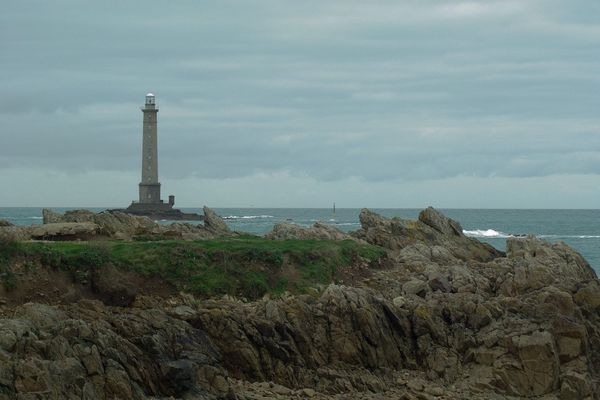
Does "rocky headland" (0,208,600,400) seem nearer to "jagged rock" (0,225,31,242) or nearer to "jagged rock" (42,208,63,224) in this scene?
"jagged rock" (0,225,31,242)

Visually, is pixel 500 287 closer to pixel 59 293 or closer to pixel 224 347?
pixel 224 347

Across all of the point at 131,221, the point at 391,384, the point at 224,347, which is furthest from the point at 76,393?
the point at 131,221

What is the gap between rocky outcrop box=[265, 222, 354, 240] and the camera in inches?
1681

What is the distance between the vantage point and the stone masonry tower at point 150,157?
312 ft

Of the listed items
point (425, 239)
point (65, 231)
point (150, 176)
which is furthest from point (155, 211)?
point (65, 231)

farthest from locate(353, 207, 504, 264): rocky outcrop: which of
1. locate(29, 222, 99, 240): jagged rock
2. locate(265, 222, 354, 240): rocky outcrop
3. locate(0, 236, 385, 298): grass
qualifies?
locate(29, 222, 99, 240): jagged rock

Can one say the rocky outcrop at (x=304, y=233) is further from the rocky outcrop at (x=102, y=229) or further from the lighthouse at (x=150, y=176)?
the lighthouse at (x=150, y=176)

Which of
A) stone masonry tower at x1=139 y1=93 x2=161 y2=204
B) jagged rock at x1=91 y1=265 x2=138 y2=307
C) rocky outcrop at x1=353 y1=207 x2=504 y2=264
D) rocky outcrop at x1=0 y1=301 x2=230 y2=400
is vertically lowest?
rocky outcrop at x1=0 y1=301 x2=230 y2=400

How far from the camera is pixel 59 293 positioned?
29.1m

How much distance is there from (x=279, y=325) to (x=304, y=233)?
48.8ft

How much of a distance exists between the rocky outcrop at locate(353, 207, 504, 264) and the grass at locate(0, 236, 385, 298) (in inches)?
185

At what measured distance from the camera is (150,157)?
315 feet

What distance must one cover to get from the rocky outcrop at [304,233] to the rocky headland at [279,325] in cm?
528

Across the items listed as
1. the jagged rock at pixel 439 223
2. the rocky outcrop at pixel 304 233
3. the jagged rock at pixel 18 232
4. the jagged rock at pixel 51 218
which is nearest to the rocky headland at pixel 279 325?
the jagged rock at pixel 18 232
